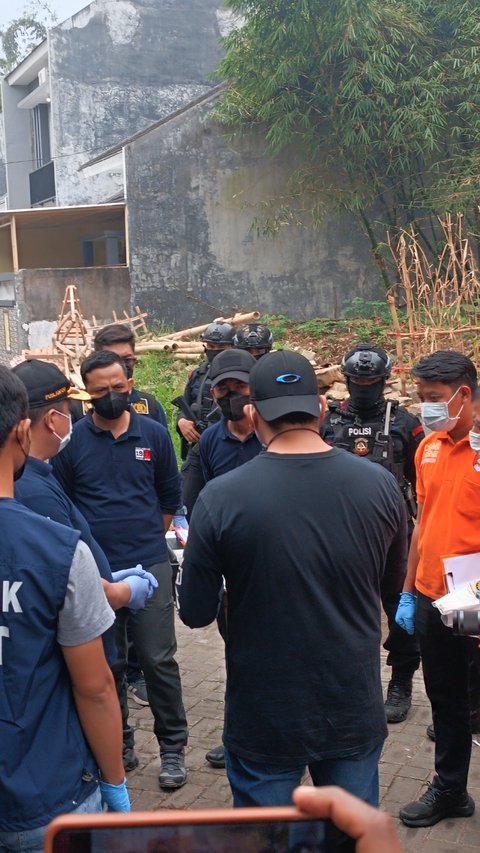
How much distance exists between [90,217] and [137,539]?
743 inches

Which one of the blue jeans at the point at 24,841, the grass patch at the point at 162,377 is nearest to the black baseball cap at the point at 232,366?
the blue jeans at the point at 24,841

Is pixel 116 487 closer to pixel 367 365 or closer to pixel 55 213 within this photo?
pixel 367 365

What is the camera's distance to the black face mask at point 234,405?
516cm

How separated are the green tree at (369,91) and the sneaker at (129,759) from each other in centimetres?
1421

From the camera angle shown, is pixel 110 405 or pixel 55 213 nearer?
pixel 110 405

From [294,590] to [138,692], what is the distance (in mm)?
3443

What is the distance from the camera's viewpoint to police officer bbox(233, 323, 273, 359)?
6672 mm

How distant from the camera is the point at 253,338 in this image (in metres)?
6.70

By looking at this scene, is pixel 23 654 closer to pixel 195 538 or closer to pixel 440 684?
pixel 195 538

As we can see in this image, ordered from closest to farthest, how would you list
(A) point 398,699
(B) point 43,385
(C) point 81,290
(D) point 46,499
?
(D) point 46,499, (B) point 43,385, (A) point 398,699, (C) point 81,290

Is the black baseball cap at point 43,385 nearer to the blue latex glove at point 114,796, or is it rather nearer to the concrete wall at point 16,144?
the blue latex glove at point 114,796

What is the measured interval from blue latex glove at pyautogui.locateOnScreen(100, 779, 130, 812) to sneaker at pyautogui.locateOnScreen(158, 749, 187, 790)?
6.62ft

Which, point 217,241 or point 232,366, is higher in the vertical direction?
point 217,241

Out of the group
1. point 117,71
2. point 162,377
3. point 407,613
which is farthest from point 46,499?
point 117,71
